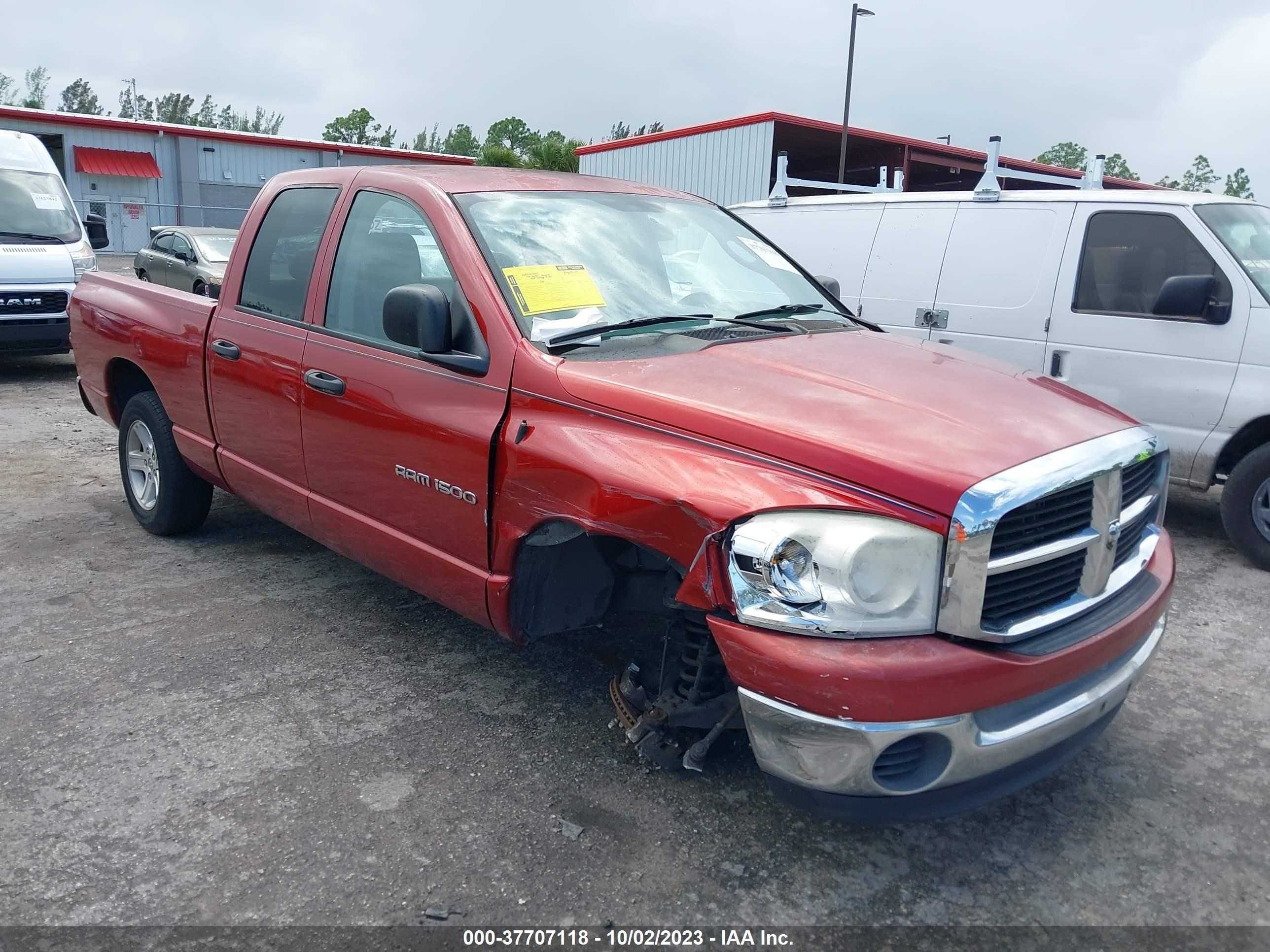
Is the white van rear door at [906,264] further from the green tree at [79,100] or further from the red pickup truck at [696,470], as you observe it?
the green tree at [79,100]

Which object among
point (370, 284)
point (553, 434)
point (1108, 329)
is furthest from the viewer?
point (1108, 329)

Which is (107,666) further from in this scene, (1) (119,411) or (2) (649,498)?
(2) (649,498)

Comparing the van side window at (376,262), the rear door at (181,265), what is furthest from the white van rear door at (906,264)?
the rear door at (181,265)

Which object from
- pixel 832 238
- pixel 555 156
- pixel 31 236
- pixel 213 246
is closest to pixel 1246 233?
pixel 832 238

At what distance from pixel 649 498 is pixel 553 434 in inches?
18.2

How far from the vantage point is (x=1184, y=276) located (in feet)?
17.3

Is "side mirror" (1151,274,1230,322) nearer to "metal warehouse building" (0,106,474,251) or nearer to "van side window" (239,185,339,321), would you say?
"van side window" (239,185,339,321)

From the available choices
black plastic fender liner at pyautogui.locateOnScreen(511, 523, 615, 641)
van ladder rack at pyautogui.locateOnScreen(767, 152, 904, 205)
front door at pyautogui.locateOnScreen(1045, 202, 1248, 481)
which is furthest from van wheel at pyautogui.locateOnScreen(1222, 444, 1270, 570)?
black plastic fender liner at pyautogui.locateOnScreen(511, 523, 615, 641)

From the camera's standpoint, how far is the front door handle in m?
3.57

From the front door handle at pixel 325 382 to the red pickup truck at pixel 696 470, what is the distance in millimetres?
10

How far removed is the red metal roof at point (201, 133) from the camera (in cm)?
3206

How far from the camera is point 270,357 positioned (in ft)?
13.0

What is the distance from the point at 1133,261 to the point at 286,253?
14.9 ft

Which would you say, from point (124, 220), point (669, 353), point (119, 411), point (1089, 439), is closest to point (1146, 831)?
point (1089, 439)
